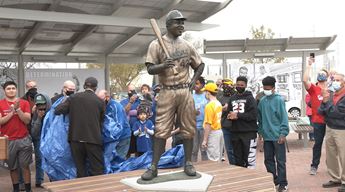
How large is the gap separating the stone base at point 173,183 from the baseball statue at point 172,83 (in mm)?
109

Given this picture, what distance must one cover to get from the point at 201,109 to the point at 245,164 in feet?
5.57

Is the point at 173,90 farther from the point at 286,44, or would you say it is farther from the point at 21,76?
the point at 286,44

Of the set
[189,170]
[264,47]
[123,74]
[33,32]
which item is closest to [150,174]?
[189,170]

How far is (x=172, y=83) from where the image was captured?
4.25 metres

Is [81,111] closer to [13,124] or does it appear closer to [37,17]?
[13,124]

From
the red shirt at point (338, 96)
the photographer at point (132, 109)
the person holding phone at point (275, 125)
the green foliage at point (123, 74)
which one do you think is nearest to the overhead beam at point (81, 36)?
the photographer at point (132, 109)

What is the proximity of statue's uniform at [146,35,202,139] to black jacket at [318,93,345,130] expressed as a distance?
9.88 ft

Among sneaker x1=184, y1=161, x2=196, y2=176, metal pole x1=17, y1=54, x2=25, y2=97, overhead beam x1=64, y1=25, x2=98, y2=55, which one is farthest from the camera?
metal pole x1=17, y1=54, x2=25, y2=97

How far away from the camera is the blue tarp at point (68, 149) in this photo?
5.59 m

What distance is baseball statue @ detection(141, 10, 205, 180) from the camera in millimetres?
4219

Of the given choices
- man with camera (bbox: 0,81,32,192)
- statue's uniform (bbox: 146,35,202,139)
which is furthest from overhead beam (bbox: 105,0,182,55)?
statue's uniform (bbox: 146,35,202,139)

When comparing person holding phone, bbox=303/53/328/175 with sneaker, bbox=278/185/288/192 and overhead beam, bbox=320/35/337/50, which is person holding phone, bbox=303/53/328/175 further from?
overhead beam, bbox=320/35/337/50

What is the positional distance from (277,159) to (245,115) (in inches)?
35.8

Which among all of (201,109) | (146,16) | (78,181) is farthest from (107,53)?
(78,181)
